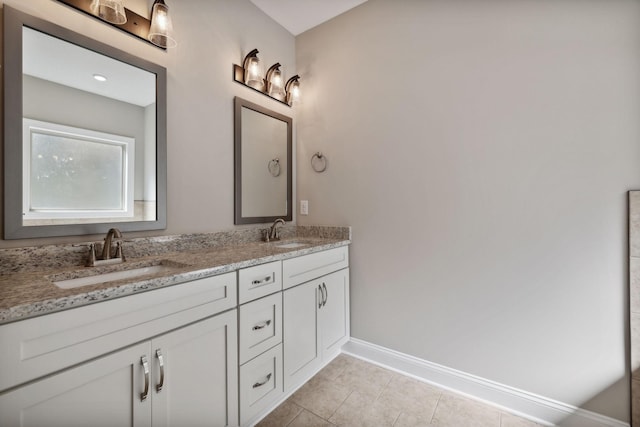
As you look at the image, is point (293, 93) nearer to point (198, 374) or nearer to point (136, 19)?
point (136, 19)

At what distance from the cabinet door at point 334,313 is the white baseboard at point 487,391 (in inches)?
7.9

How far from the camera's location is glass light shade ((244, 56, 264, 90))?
1940 millimetres

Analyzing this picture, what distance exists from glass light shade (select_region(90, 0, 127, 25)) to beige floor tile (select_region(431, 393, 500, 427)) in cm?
253

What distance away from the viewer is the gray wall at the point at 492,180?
4.41ft

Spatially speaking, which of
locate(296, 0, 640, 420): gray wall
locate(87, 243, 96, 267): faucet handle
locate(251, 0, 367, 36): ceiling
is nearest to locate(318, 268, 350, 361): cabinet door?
locate(296, 0, 640, 420): gray wall

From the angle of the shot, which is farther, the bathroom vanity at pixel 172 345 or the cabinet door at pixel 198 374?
the cabinet door at pixel 198 374

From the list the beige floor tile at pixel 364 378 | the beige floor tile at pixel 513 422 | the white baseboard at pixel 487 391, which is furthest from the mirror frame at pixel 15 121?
the beige floor tile at pixel 513 422

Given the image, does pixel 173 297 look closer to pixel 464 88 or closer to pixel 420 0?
pixel 464 88

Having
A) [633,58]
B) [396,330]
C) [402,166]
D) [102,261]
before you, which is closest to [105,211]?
[102,261]

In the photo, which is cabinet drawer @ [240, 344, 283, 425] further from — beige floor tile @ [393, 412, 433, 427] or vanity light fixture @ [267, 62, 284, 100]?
vanity light fixture @ [267, 62, 284, 100]

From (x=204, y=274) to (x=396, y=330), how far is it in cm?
142

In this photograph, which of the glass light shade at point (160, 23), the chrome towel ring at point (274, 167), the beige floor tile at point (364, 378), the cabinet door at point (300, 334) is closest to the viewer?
the glass light shade at point (160, 23)

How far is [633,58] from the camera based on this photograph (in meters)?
1.28

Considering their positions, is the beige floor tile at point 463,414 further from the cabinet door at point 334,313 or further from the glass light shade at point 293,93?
the glass light shade at point 293,93
